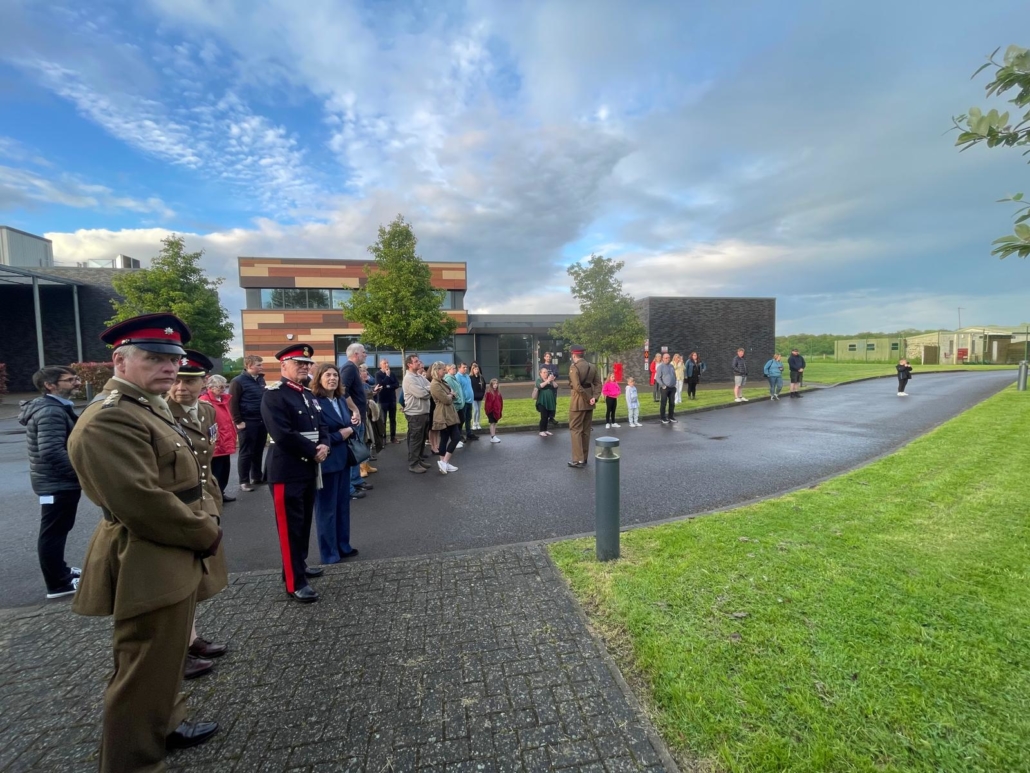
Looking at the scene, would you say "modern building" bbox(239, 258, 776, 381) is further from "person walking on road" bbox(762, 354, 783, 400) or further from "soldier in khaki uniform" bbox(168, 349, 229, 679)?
"soldier in khaki uniform" bbox(168, 349, 229, 679)

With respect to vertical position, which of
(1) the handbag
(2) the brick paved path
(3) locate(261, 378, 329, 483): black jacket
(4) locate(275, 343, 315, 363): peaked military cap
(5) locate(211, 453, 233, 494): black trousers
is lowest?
(2) the brick paved path

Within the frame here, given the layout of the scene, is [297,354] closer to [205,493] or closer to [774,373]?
[205,493]

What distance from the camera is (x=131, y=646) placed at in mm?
1927

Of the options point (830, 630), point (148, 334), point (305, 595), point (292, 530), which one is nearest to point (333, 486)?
point (292, 530)

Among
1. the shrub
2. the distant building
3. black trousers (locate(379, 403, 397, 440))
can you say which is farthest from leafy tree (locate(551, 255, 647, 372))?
the distant building

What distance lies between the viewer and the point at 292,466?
140 inches

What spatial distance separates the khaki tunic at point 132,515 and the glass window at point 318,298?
3048 cm

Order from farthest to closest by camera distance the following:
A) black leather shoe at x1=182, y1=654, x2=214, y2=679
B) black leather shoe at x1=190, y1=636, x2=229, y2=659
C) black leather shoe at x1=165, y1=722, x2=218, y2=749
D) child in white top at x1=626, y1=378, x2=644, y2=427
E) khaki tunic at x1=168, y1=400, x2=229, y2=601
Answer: child in white top at x1=626, y1=378, x2=644, y2=427 < black leather shoe at x1=190, y1=636, x2=229, y2=659 < black leather shoe at x1=182, y1=654, x2=214, y2=679 < khaki tunic at x1=168, y1=400, x2=229, y2=601 < black leather shoe at x1=165, y1=722, x2=218, y2=749

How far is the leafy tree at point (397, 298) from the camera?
62.9 feet

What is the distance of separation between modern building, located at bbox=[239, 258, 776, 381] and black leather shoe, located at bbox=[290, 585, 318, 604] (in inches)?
991

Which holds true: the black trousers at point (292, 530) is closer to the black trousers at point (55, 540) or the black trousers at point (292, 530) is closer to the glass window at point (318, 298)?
the black trousers at point (55, 540)

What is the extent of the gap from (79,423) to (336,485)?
2.56 meters

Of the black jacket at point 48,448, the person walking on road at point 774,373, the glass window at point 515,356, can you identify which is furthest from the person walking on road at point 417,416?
the glass window at point 515,356

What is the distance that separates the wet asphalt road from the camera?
4.69m
